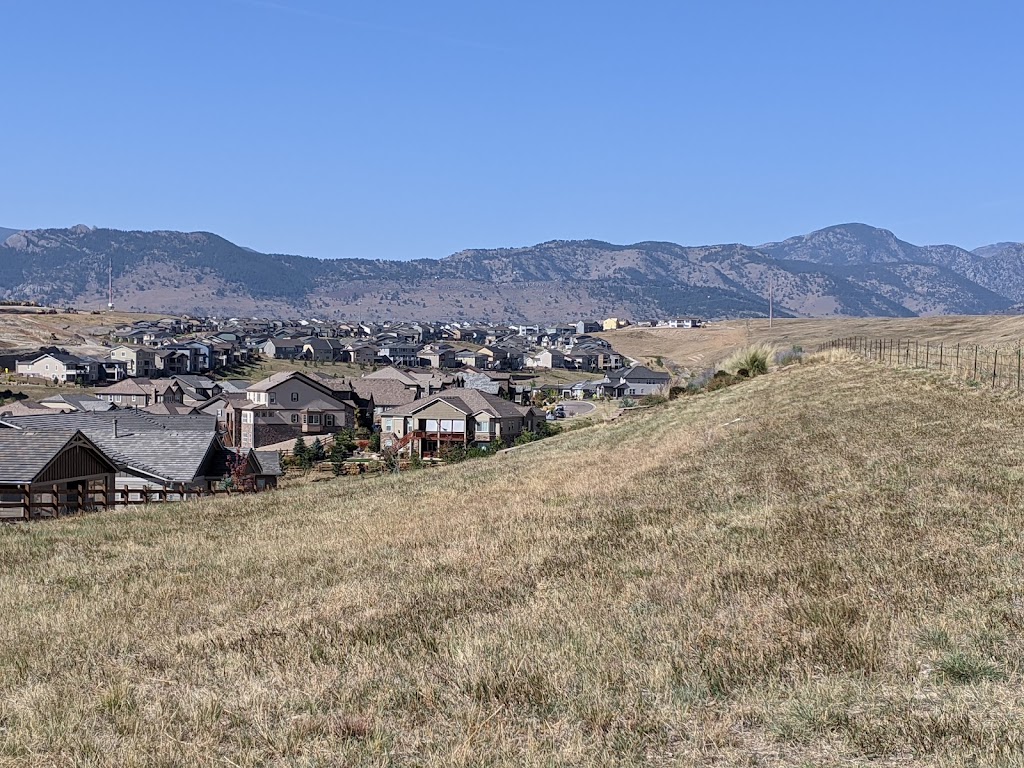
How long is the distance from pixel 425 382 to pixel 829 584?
107 meters

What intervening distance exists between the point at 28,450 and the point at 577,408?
2911 inches

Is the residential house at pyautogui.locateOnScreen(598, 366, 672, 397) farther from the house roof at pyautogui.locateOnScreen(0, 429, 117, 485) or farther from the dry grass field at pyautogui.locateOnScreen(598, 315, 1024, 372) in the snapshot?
the house roof at pyautogui.locateOnScreen(0, 429, 117, 485)

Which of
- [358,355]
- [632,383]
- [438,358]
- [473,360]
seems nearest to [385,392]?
[632,383]

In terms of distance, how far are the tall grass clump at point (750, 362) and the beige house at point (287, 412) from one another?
149ft

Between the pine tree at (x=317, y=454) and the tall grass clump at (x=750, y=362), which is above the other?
the tall grass clump at (x=750, y=362)

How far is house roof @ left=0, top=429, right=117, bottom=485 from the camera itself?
33.0m

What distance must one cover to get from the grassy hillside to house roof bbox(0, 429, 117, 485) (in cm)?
1418

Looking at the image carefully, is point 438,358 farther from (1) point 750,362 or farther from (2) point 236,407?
(1) point 750,362

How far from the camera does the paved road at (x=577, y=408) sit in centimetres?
9784

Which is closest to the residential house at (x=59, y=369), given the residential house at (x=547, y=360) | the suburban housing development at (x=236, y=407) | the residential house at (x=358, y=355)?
the suburban housing development at (x=236, y=407)

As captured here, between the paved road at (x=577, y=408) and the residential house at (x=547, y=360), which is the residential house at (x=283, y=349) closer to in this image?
the residential house at (x=547, y=360)

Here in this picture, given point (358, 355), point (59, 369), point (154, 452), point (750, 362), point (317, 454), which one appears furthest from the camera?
point (358, 355)

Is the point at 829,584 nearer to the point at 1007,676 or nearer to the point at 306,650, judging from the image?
the point at 1007,676

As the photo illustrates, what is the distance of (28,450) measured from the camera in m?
34.5
